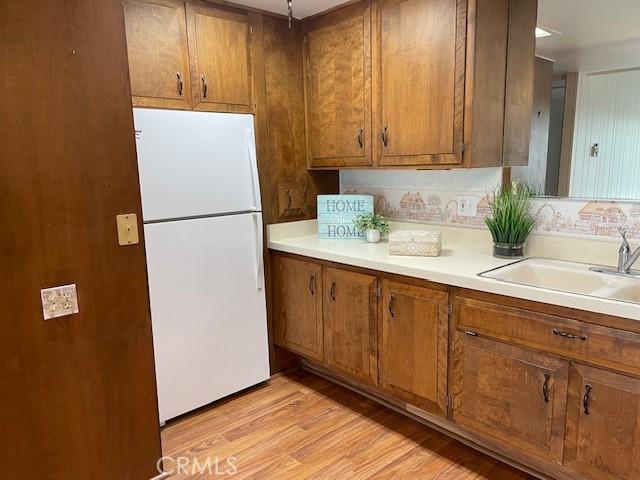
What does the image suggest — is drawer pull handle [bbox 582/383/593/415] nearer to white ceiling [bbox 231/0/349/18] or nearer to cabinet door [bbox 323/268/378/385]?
cabinet door [bbox 323/268/378/385]

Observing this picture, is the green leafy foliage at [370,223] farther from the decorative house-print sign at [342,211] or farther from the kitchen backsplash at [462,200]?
the kitchen backsplash at [462,200]

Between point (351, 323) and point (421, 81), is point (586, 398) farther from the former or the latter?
point (421, 81)

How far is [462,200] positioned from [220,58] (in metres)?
1.59

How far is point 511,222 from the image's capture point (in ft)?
7.38

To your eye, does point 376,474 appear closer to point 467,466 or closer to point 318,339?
point 467,466

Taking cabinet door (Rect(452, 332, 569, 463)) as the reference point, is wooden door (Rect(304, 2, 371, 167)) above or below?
above

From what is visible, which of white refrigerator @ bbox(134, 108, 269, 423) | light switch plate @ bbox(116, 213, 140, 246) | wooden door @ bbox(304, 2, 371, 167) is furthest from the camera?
wooden door @ bbox(304, 2, 371, 167)

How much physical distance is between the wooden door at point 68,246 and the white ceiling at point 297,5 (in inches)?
44.4

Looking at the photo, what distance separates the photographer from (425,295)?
2137 mm

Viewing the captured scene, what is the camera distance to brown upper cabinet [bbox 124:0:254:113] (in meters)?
2.28

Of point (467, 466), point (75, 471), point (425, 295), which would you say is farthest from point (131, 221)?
point (467, 466)

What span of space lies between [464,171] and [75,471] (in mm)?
2319

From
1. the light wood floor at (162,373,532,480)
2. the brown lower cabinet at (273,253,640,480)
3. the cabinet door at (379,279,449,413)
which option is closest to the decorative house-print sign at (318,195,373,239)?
the brown lower cabinet at (273,253,640,480)

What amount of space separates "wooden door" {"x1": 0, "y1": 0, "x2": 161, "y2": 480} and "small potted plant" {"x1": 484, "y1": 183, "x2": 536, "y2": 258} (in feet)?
5.47
